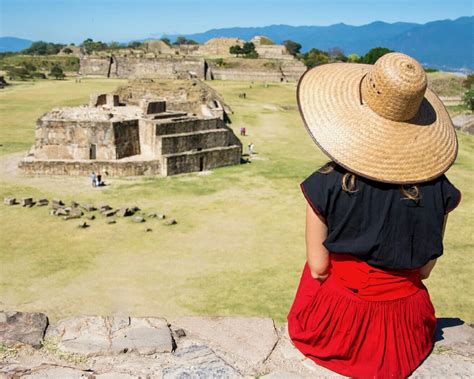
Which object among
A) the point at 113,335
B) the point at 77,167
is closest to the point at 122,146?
the point at 77,167

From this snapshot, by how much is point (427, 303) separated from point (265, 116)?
31.4 metres

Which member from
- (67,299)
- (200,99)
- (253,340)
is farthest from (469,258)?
(200,99)

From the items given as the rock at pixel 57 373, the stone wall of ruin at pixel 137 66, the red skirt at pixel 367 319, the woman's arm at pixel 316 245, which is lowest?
the rock at pixel 57 373

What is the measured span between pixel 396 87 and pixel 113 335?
241cm

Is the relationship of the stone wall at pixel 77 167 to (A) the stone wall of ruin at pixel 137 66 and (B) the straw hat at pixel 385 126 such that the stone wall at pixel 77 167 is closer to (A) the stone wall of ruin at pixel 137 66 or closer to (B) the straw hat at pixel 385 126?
(B) the straw hat at pixel 385 126

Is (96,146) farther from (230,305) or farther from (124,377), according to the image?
(124,377)

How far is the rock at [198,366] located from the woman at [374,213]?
1.79ft

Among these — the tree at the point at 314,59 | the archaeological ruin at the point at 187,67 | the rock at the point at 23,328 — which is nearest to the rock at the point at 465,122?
the archaeological ruin at the point at 187,67

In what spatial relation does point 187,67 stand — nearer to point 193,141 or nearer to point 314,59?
point 314,59

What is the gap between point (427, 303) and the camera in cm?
317

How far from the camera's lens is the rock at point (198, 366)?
3033 mm

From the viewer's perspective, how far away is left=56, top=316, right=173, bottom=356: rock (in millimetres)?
3250

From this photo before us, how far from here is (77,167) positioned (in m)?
18.3

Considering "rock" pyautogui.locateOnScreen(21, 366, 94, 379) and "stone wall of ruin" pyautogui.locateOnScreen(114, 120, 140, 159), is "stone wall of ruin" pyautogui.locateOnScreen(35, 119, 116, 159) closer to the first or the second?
"stone wall of ruin" pyautogui.locateOnScreen(114, 120, 140, 159)
